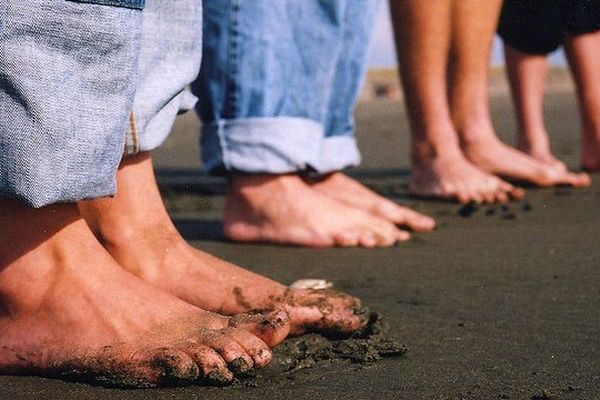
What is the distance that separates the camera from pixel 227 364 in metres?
1.30

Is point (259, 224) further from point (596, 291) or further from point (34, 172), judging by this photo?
point (34, 172)

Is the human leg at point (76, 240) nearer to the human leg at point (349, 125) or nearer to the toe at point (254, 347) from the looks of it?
the toe at point (254, 347)

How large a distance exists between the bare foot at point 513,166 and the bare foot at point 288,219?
1.13 metres

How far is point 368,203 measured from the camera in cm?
259

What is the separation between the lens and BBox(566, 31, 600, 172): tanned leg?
3.87 metres

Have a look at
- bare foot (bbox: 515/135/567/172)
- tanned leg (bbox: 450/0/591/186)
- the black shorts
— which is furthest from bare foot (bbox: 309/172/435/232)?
the black shorts

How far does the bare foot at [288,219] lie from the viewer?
7.54 feet

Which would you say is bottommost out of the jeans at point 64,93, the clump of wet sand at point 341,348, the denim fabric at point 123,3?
the clump of wet sand at point 341,348

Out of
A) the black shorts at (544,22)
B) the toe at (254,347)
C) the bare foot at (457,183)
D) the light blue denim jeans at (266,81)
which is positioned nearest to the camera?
the toe at (254,347)

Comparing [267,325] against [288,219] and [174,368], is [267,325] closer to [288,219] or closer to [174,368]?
[174,368]

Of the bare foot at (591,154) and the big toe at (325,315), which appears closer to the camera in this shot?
the big toe at (325,315)

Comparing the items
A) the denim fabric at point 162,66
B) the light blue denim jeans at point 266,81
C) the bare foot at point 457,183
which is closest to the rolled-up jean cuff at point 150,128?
the denim fabric at point 162,66

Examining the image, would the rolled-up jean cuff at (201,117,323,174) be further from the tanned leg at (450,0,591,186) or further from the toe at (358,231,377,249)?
the tanned leg at (450,0,591,186)

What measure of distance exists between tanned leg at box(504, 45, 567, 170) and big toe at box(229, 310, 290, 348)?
8.74ft
